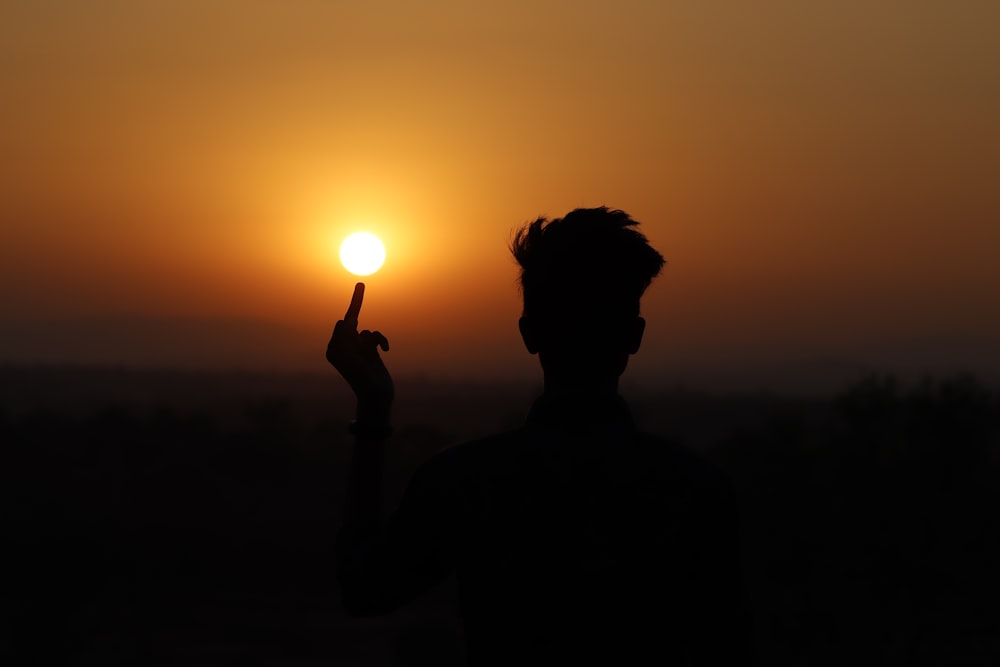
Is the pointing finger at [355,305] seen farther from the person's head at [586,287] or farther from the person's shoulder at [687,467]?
the person's shoulder at [687,467]

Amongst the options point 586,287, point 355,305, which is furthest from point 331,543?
point 586,287

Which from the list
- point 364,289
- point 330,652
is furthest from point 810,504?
point 364,289

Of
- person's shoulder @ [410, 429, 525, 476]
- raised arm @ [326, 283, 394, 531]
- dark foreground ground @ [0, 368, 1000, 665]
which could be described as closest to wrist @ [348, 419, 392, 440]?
raised arm @ [326, 283, 394, 531]

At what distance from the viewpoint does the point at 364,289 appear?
7.64ft

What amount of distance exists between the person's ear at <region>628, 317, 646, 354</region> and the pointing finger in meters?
0.48

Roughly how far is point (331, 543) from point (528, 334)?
2593 cm

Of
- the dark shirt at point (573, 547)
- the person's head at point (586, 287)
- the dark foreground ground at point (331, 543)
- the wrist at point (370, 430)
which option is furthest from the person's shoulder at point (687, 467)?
the dark foreground ground at point (331, 543)

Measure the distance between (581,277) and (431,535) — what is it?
48 centimetres

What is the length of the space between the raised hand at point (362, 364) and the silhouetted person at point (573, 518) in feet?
0.08

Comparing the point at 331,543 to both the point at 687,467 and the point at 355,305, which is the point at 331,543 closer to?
the point at 355,305

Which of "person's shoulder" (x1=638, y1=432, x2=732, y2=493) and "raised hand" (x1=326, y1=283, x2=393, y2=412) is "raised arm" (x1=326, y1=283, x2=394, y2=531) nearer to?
"raised hand" (x1=326, y1=283, x2=393, y2=412)

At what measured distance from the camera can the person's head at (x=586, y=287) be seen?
213cm

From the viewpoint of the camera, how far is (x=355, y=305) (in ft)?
7.55

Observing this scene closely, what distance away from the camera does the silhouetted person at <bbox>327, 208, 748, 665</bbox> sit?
2.07 m
